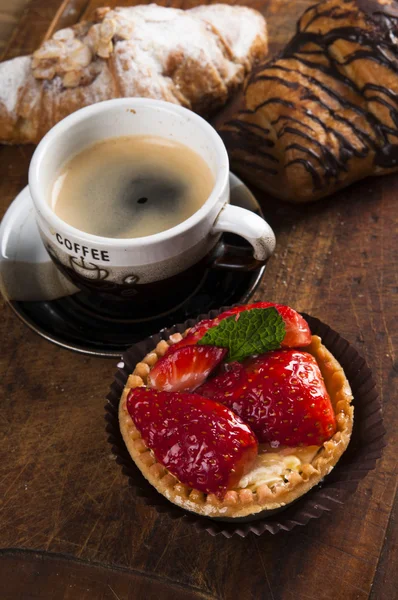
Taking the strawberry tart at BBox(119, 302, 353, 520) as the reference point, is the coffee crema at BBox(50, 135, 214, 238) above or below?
above

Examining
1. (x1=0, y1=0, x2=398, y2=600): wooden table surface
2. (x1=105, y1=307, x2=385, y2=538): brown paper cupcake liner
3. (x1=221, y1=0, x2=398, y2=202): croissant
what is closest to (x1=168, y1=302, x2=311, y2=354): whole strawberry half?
(x1=105, y1=307, x2=385, y2=538): brown paper cupcake liner

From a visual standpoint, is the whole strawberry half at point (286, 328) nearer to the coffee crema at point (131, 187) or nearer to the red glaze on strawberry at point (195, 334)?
the red glaze on strawberry at point (195, 334)

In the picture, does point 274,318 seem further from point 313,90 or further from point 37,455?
point 313,90

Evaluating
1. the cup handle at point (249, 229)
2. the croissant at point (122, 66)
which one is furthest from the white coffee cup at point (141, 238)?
the croissant at point (122, 66)

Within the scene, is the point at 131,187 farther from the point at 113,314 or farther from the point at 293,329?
the point at 293,329

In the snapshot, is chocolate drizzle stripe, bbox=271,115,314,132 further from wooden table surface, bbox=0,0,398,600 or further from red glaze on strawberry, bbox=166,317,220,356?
red glaze on strawberry, bbox=166,317,220,356

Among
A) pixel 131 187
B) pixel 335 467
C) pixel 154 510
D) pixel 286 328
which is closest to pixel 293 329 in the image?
pixel 286 328
